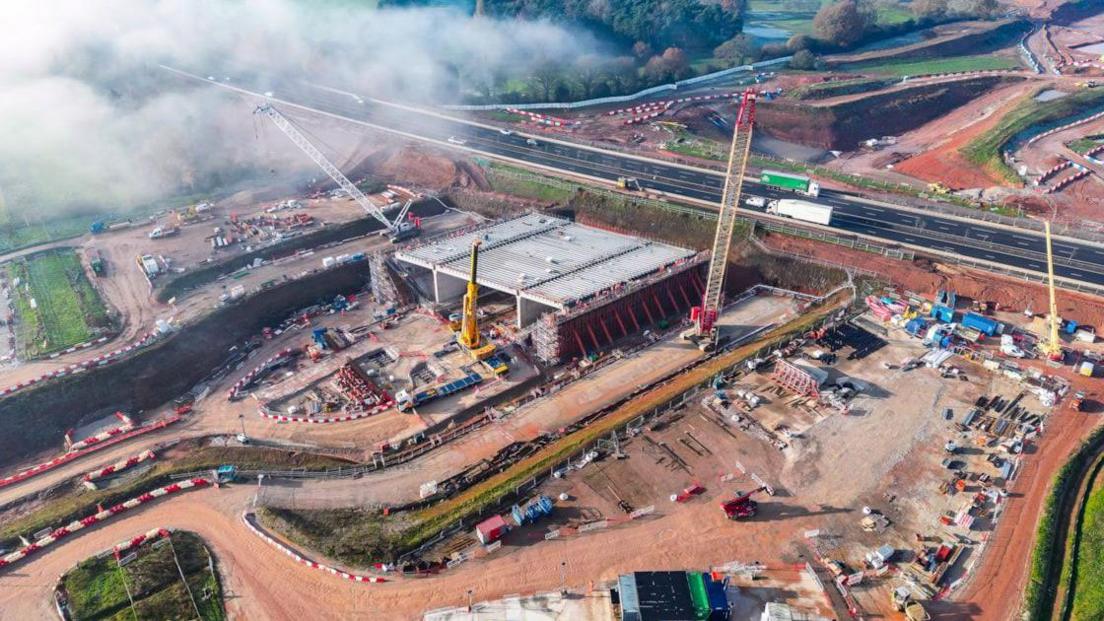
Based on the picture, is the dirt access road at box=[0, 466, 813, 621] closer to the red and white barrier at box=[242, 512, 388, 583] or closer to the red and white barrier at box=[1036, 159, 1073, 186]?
the red and white barrier at box=[242, 512, 388, 583]

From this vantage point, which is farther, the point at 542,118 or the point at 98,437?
the point at 542,118

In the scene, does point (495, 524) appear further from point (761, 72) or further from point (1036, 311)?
point (761, 72)

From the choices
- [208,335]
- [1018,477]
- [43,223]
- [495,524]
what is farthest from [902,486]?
[43,223]

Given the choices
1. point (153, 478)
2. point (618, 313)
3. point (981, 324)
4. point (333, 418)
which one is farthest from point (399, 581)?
point (981, 324)

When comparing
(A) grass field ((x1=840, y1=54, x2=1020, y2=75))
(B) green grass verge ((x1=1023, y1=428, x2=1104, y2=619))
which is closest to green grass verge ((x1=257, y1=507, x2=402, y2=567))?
(B) green grass verge ((x1=1023, y1=428, x2=1104, y2=619))

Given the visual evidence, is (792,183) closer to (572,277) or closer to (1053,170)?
(572,277)

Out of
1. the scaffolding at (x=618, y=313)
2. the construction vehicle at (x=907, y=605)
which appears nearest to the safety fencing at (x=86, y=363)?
the scaffolding at (x=618, y=313)

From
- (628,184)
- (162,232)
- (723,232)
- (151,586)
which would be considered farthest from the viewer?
(628,184)

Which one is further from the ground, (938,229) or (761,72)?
(761,72)
